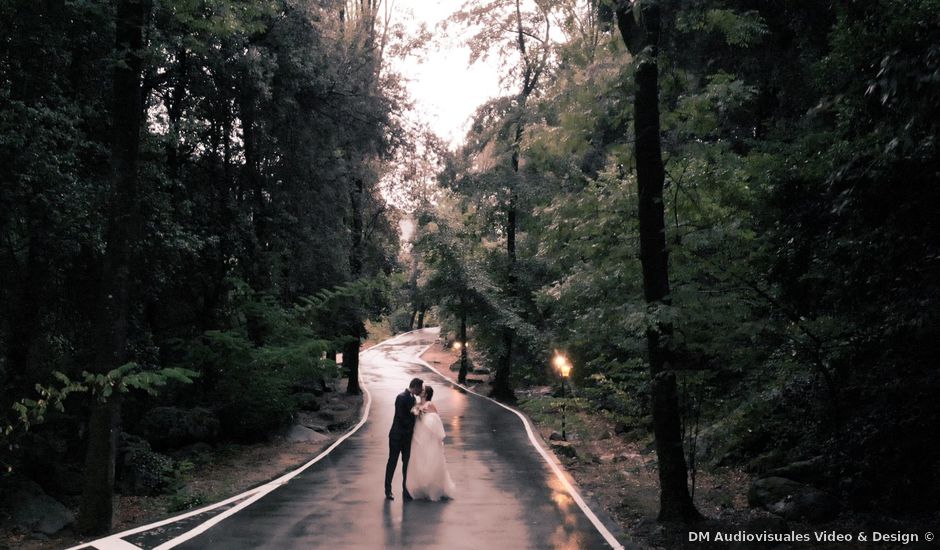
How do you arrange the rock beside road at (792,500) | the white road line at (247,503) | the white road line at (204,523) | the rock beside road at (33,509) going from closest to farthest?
the white road line at (204,523) → the white road line at (247,503) → the rock beside road at (792,500) → the rock beside road at (33,509)

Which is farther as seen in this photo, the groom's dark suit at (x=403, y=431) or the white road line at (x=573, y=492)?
the groom's dark suit at (x=403, y=431)

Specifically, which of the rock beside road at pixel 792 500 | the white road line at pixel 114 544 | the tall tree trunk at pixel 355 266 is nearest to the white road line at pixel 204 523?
the white road line at pixel 114 544

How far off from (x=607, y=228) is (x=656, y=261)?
1.46 m

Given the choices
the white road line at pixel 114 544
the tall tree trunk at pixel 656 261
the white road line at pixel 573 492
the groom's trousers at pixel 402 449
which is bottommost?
the white road line at pixel 573 492

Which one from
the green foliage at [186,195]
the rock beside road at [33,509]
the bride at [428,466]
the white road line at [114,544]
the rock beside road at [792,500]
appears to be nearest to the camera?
the white road line at [114,544]

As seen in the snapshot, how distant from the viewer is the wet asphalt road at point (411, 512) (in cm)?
798

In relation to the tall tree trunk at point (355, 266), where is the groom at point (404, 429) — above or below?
below

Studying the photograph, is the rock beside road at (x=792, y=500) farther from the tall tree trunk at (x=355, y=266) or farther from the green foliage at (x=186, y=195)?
the tall tree trunk at (x=355, y=266)

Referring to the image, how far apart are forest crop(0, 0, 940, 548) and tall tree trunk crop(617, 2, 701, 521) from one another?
0.13ft

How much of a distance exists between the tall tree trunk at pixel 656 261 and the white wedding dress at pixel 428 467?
357 cm

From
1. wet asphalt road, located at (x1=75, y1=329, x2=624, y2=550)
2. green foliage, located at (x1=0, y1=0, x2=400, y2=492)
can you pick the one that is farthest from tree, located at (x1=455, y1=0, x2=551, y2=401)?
wet asphalt road, located at (x1=75, y1=329, x2=624, y2=550)

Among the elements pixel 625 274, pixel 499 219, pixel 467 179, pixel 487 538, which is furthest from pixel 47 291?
pixel 499 219

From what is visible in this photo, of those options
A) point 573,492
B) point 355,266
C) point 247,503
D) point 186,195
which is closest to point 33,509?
point 247,503

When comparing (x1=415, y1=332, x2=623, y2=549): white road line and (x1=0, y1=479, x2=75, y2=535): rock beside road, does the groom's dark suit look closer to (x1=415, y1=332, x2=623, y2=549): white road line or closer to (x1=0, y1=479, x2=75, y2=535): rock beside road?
(x1=415, y1=332, x2=623, y2=549): white road line
